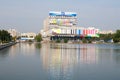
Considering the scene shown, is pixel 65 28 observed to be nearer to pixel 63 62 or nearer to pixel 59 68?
pixel 63 62

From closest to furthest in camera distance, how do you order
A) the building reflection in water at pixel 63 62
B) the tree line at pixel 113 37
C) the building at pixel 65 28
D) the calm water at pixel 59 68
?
the calm water at pixel 59 68 → the building reflection in water at pixel 63 62 → the tree line at pixel 113 37 → the building at pixel 65 28

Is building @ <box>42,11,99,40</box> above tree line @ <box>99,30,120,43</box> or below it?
above

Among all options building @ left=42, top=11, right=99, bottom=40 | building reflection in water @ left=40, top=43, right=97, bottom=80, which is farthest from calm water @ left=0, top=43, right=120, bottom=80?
building @ left=42, top=11, right=99, bottom=40

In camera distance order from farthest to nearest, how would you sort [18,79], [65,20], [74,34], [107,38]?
[65,20] → [74,34] → [107,38] → [18,79]

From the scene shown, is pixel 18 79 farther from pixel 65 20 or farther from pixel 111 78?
pixel 65 20

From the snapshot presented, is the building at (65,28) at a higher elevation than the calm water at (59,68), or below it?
higher

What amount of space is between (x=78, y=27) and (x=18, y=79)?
120978mm

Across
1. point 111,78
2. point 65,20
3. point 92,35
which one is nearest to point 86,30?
point 92,35

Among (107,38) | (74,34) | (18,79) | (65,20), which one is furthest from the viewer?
(65,20)

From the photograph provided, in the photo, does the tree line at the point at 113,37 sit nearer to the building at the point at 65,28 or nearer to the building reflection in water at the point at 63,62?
the building at the point at 65,28

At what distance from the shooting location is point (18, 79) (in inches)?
482

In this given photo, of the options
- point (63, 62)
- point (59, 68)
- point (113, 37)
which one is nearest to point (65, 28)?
point (113, 37)

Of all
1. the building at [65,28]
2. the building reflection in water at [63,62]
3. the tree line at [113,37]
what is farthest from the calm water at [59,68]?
the building at [65,28]

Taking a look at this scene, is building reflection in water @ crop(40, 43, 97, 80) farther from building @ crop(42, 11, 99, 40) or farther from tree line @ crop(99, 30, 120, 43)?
building @ crop(42, 11, 99, 40)
